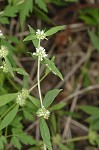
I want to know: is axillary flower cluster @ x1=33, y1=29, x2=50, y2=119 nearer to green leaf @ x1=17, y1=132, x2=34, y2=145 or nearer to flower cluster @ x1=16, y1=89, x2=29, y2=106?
flower cluster @ x1=16, y1=89, x2=29, y2=106

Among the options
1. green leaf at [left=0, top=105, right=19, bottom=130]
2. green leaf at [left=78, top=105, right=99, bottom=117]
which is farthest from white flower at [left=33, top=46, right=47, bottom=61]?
green leaf at [left=78, top=105, right=99, bottom=117]

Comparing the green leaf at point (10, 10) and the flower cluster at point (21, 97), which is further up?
the green leaf at point (10, 10)

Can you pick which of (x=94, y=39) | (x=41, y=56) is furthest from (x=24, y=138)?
(x=94, y=39)

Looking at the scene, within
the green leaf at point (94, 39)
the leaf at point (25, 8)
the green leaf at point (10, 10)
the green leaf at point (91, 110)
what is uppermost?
the green leaf at point (94, 39)

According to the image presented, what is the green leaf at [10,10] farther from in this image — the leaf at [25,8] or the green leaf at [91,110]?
the green leaf at [91,110]

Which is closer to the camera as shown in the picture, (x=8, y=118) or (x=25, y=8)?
(x=8, y=118)

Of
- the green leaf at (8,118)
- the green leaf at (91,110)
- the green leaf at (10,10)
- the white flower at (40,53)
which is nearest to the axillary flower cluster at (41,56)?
the white flower at (40,53)

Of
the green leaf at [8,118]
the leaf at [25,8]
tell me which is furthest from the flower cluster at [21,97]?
the leaf at [25,8]

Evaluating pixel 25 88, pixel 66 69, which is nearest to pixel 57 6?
pixel 66 69

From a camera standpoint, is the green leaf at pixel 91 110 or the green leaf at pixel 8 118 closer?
the green leaf at pixel 8 118

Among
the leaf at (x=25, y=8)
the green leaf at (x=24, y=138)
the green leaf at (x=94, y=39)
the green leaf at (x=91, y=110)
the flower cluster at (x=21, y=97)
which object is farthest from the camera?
the green leaf at (x=94, y=39)

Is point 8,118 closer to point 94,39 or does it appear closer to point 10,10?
point 10,10

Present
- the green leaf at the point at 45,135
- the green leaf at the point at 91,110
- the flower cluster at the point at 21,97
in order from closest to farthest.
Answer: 1. the green leaf at the point at 45,135
2. the flower cluster at the point at 21,97
3. the green leaf at the point at 91,110

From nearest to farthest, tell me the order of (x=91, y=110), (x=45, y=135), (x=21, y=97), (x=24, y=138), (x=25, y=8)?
(x=45, y=135)
(x=21, y=97)
(x=24, y=138)
(x=25, y=8)
(x=91, y=110)
